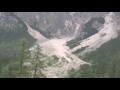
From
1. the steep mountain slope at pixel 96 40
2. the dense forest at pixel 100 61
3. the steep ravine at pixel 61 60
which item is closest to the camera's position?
the dense forest at pixel 100 61

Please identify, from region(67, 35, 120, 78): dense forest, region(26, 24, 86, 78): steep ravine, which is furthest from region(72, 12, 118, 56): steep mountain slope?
region(26, 24, 86, 78): steep ravine

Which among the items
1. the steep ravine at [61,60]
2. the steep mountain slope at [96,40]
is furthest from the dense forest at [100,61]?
the steep mountain slope at [96,40]

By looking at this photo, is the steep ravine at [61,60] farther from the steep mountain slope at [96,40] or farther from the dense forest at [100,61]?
the steep mountain slope at [96,40]

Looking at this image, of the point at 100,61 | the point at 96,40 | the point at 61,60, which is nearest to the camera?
the point at 100,61

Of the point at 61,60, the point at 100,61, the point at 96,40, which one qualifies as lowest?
the point at 100,61

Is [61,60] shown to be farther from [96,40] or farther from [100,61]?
[96,40]

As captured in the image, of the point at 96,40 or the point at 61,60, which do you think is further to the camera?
the point at 96,40

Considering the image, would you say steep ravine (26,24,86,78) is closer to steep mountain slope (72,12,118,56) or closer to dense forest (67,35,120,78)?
dense forest (67,35,120,78)

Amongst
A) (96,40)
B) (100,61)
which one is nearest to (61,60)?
(100,61)

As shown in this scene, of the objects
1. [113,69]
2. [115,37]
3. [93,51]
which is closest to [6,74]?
[113,69]
